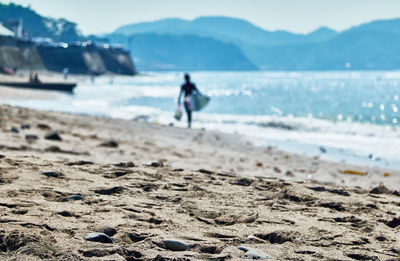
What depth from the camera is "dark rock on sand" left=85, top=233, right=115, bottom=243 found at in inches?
112

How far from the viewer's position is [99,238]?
2.86 metres

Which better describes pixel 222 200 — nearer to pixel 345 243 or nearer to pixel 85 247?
pixel 345 243

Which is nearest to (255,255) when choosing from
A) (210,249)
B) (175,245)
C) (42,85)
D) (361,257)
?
(210,249)

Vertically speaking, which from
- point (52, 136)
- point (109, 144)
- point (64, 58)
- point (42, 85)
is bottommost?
point (109, 144)

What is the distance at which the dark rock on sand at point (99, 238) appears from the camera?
285cm

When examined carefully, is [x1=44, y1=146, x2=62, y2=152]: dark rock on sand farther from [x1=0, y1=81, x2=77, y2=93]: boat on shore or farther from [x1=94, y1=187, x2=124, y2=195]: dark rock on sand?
[x1=0, y1=81, x2=77, y2=93]: boat on shore

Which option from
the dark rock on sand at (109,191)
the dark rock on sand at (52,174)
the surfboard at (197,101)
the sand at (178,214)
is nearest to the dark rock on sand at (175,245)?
the sand at (178,214)

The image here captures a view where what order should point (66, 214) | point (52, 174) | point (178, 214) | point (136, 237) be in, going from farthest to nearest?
1. point (52, 174)
2. point (178, 214)
3. point (66, 214)
4. point (136, 237)

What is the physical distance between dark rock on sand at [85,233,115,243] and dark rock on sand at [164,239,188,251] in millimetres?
330

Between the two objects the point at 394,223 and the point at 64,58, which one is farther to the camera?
the point at 64,58

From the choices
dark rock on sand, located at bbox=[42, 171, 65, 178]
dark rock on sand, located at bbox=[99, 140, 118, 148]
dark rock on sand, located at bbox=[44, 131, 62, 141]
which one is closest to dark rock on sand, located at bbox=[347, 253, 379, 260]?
dark rock on sand, located at bbox=[42, 171, 65, 178]

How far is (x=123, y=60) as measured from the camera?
549 feet

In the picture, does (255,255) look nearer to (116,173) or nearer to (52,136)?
(116,173)

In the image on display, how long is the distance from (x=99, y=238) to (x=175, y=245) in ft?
1.49
